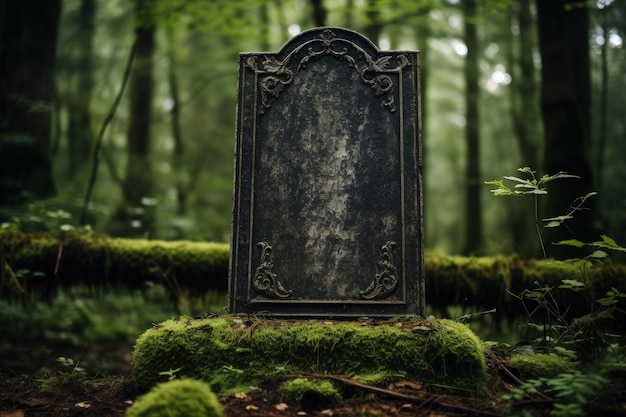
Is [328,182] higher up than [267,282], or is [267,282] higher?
[328,182]

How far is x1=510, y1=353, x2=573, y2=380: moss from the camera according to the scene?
3.50 m

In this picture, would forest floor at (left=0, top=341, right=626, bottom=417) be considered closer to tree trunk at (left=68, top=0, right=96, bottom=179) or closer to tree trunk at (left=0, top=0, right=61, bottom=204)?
tree trunk at (left=0, top=0, right=61, bottom=204)

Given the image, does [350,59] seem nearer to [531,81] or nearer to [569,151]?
[569,151]

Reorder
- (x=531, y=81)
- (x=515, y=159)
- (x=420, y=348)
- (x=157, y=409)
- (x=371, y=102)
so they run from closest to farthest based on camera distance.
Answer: (x=157, y=409) < (x=420, y=348) < (x=371, y=102) < (x=531, y=81) < (x=515, y=159)

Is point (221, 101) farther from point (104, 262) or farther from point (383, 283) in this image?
point (383, 283)

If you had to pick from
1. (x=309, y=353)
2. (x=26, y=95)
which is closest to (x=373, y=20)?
(x=26, y=95)

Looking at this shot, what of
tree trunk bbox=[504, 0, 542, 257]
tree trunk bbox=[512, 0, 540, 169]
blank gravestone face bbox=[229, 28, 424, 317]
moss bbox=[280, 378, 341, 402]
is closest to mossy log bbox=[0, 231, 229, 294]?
blank gravestone face bbox=[229, 28, 424, 317]

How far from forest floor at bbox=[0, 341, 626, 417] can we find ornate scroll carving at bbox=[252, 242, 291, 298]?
3.47 feet

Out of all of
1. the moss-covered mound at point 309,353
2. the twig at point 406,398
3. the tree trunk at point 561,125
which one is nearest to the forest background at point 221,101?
the tree trunk at point 561,125

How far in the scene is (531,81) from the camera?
1157 cm

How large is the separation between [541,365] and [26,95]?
7830 millimetres

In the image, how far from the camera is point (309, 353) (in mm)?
3617

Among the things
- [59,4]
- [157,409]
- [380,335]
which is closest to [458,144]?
[59,4]

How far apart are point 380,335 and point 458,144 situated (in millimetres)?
16824
